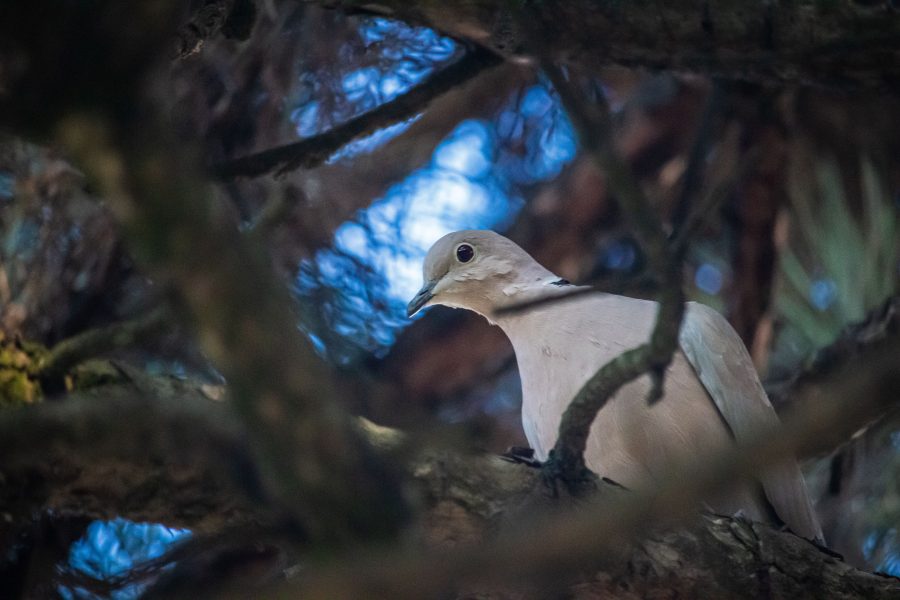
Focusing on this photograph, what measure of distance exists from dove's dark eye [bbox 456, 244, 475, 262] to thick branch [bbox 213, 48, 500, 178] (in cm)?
88

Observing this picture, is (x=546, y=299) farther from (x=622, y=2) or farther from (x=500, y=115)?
(x=500, y=115)

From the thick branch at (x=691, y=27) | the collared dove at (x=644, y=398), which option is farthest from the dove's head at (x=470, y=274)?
the thick branch at (x=691, y=27)

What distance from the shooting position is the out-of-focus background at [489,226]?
13.0ft

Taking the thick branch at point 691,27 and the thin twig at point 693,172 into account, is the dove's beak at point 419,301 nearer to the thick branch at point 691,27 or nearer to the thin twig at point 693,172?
the thick branch at point 691,27

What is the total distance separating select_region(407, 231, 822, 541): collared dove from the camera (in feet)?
11.0

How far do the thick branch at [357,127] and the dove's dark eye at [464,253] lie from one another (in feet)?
2.90

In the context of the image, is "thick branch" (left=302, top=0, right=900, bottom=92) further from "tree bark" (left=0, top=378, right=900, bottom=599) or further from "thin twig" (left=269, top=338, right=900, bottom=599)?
"thin twig" (left=269, top=338, right=900, bottom=599)

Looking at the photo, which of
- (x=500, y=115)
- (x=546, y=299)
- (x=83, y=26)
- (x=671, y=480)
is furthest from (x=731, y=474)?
(x=500, y=115)

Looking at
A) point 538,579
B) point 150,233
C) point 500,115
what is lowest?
point 538,579

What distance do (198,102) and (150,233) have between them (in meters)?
2.97

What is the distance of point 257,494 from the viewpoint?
5.91ft

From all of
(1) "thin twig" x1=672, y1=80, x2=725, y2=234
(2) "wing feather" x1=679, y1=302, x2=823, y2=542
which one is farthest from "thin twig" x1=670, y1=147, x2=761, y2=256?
(2) "wing feather" x1=679, y1=302, x2=823, y2=542

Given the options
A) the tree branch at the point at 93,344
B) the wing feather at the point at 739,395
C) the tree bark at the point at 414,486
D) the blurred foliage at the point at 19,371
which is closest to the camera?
the tree bark at the point at 414,486

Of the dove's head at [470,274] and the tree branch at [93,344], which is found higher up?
the dove's head at [470,274]
